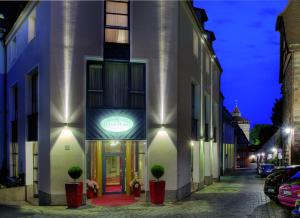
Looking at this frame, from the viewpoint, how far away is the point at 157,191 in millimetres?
19812

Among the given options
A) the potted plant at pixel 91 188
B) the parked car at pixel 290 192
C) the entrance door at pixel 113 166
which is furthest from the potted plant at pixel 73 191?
the parked car at pixel 290 192

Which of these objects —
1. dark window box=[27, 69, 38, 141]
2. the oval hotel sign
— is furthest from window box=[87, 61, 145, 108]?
dark window box=[27, 69, 38, 141]

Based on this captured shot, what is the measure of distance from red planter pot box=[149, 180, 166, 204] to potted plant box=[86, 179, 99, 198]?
316 cm

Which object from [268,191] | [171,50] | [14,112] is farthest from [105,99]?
[14,112]

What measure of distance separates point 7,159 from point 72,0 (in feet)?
45.3

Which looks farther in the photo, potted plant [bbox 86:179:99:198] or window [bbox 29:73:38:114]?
window [bbox 29:73:38:114]

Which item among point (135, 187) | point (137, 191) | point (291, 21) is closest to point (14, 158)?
point (135, 187)

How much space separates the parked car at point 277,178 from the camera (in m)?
19.6

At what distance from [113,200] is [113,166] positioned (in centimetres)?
236

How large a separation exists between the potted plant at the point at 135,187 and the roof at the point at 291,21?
1984cm

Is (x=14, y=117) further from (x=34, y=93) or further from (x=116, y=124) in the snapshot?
(x=116, y=124)

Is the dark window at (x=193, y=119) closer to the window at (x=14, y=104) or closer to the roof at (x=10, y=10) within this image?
the window at (x=14, y=104)

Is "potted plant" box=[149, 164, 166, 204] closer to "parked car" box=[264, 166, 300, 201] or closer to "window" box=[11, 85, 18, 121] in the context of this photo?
"parked car" box=[264, 166, 300, 201]

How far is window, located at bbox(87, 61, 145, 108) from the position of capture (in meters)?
20.7
